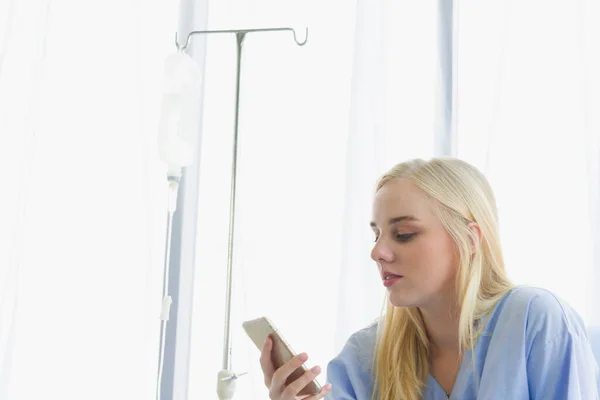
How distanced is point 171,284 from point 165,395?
0.95 feet

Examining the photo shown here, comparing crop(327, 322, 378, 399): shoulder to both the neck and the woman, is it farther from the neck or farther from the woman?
the neck

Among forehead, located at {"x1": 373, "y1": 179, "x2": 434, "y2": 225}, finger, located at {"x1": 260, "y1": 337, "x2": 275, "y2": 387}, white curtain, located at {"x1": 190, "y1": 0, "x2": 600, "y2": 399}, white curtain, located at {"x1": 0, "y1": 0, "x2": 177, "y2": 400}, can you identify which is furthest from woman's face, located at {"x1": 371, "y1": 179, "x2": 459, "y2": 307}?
white curtain, located at {"x1": 0, "y1": 0, "x2": 177, "y2": 400}

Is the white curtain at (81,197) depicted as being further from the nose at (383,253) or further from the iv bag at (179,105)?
the nose at (383,253)

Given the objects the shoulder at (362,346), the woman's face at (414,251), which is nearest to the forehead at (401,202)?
the woman's face at (414,251)

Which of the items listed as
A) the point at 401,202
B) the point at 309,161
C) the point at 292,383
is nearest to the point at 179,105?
the point at 309,161

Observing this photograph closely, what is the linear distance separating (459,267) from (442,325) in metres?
0.13

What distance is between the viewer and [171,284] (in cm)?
Result: 181

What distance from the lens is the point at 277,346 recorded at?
118 centimetres

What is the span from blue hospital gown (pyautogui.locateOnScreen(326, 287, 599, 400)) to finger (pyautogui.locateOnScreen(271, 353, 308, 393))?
25 centimetres

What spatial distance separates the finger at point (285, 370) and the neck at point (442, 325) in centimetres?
A: 28

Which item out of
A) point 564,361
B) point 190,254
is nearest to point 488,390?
point 564,361

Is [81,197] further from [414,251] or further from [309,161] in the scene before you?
[414,251]

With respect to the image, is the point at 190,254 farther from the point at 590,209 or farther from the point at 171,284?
the point at 590,209

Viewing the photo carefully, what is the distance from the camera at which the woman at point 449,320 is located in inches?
41.4
